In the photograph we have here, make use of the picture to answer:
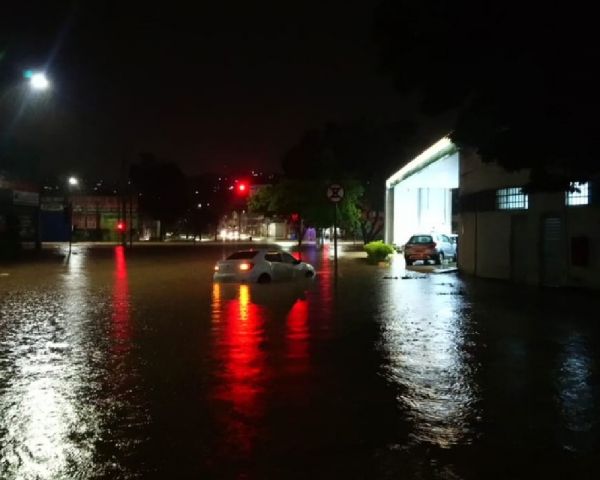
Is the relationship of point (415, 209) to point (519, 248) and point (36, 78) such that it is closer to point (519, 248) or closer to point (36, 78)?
point (519, 248)

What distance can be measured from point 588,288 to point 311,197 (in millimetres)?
39462

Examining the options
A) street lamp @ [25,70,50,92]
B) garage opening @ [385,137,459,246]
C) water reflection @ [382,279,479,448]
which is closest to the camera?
water reflection @ [382,279,479,448]

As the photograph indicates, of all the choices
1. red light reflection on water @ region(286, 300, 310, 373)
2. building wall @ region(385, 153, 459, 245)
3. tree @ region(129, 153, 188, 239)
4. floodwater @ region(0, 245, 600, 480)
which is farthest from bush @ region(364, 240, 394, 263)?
tree @ region(129, 153, 188, 239)

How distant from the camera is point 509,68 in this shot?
35.3ft

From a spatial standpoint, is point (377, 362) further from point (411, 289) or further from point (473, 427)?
point (411, 289)

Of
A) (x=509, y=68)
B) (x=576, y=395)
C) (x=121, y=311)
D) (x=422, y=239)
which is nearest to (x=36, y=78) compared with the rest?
(x=121, y=311)

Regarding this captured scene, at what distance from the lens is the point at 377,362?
31.7 feet

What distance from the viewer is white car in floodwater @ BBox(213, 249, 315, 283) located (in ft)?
76.6

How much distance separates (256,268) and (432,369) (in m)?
14.5

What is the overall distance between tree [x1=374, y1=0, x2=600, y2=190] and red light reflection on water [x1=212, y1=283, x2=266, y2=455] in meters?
5.11

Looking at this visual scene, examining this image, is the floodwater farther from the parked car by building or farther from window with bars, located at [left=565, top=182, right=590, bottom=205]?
the parked car by building

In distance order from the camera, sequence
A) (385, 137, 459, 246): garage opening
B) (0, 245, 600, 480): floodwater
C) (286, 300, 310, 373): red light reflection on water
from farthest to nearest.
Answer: (385, 137, 459, 246): garage opening, (286, 300, 310, 373): red light reflection on water, (0, 245, 600, 480): floodwater

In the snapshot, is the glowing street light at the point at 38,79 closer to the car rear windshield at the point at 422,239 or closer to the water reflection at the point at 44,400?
the water reflection at the point at 44,400

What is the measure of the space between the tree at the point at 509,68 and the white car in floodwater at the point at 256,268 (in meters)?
12.0
